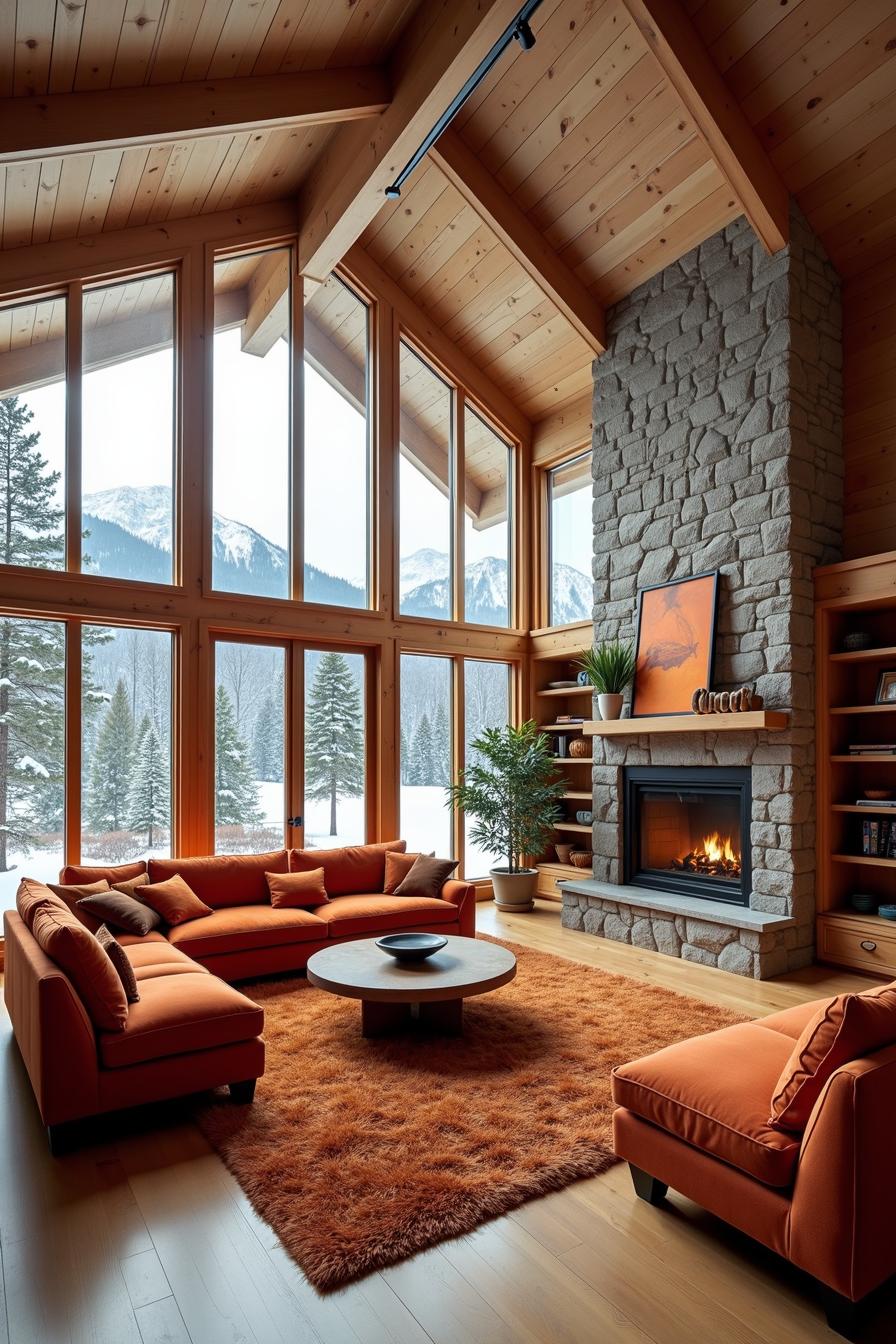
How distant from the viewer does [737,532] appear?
587 centimetres

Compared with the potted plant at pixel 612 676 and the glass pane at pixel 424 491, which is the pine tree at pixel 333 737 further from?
the potted plant at pixel 612 676

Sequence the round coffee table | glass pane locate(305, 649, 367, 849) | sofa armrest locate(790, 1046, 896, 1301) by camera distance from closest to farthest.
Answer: sofa armrest locate(790, 1046, 896, 1301), the round coffee table, glass pane locate(305, 649, 367, 849)

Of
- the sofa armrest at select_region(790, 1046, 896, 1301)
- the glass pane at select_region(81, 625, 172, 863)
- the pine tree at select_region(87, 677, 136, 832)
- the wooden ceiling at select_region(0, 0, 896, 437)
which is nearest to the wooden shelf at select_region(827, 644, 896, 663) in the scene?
the wooden ceiling at select_region(0, 0, 896, 437)

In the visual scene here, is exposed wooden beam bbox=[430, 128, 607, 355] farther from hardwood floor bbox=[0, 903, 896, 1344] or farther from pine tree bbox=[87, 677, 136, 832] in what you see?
hardwood floor bbox=[0, 903, 896, 1344]

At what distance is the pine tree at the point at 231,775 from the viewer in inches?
252

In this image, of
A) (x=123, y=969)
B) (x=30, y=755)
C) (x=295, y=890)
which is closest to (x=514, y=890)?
(x=295, y=890)

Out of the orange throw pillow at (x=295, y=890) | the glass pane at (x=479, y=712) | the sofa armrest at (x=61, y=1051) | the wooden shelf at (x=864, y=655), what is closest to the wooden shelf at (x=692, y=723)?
the wooden shelf at (x=864, y=655)

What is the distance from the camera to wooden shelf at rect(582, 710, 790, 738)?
538 centimetres

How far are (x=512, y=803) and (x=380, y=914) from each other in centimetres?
219

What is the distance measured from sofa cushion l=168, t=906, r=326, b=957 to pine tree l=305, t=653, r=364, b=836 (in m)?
1.57

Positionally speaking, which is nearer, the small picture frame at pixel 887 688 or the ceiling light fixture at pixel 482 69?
the ceiling light fixture at pixel 482 69

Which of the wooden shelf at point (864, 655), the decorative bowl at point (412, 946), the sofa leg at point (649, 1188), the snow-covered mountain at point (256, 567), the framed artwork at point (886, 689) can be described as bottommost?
the sofa leg at point (649, 1188)

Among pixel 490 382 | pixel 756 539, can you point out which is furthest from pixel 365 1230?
pixel 490 382

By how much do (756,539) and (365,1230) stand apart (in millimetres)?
4763
